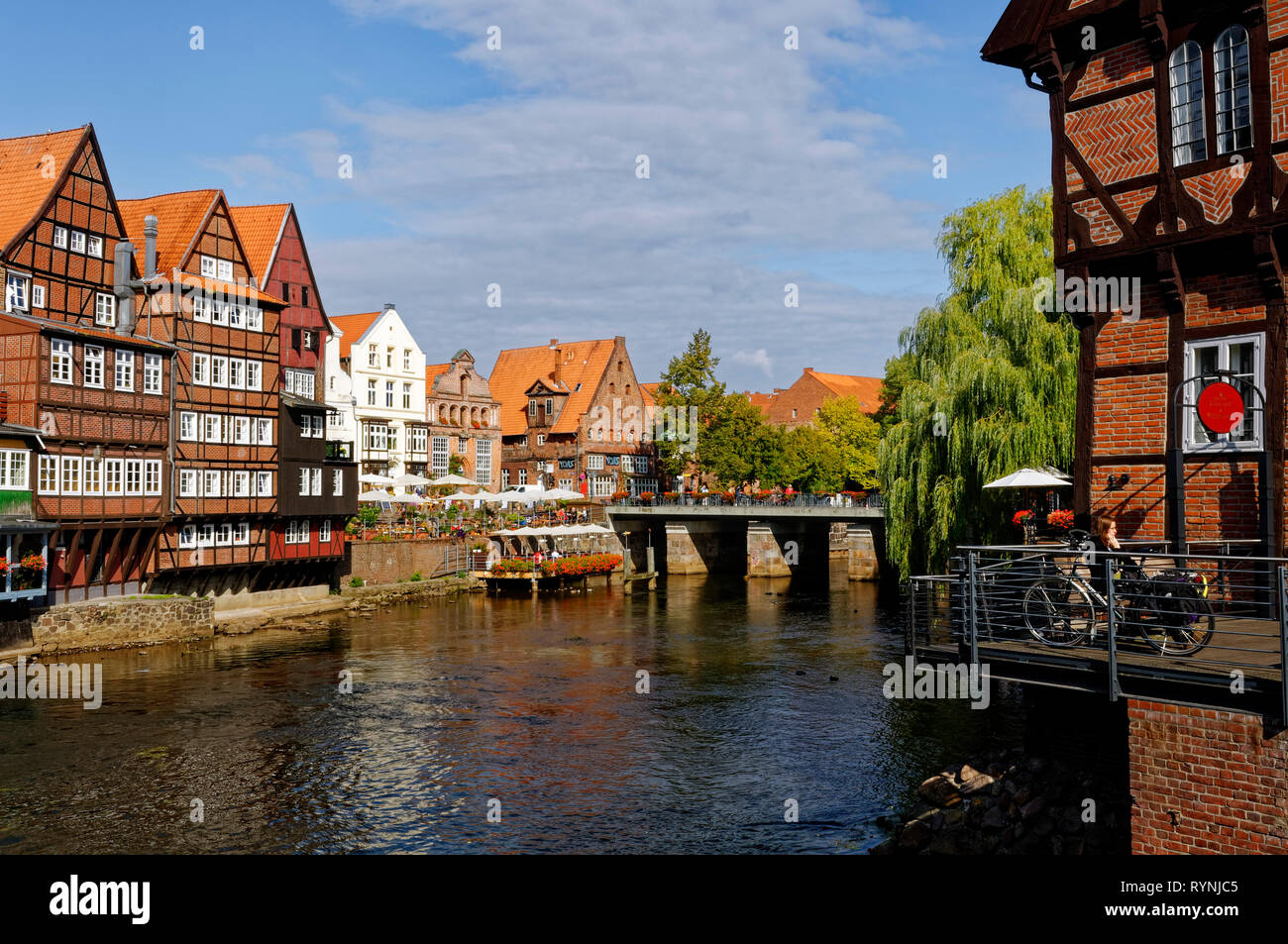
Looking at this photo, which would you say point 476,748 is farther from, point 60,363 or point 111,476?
point 60,363

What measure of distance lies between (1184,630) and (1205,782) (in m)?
1.52

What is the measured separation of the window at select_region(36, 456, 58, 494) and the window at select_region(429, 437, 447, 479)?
119ft

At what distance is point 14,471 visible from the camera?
32.5 meters

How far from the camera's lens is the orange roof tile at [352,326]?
6413 cm

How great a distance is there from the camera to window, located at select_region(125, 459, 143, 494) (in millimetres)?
37281

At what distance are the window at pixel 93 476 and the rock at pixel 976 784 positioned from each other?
3055 centimetres

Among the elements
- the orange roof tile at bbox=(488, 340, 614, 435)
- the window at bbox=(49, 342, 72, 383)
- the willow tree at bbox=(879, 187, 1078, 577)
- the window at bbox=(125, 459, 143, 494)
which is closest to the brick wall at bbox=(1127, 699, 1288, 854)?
the willow tree at bbox=(879, 187, 1078, 577)

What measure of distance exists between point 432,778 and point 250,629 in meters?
21.9

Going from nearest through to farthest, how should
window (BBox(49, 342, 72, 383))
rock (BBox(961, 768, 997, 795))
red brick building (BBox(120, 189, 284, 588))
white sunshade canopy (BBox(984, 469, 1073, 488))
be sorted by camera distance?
rock (BBox(961, 768, 997, 795)) < white sunshade canopy (BBox(984, 469, 1073, 488)) < window (BBox(49, 342, 72, 383)) < red brick building (BBox(120, 189, 284, 588))

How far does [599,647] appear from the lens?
120 ft

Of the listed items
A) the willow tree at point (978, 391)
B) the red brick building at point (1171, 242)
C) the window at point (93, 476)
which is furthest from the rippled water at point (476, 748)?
the red brick building at point (1171, 242)

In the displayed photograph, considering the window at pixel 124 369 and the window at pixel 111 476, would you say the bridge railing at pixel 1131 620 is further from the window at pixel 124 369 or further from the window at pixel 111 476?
the window at pixel 124 369

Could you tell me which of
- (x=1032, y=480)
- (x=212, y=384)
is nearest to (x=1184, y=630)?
(x=1032, y=480)

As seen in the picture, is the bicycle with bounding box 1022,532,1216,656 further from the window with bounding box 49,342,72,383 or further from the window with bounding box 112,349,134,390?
the window with bounding box 112,349,134,390
